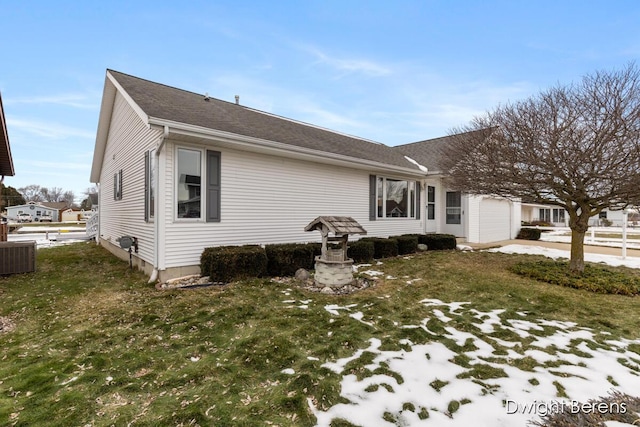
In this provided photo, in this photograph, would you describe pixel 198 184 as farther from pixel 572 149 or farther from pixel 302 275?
pixel 572 149

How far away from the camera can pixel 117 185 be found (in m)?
9.91

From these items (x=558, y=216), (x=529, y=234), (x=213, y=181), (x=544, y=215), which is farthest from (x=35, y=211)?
(x=558, y=216)

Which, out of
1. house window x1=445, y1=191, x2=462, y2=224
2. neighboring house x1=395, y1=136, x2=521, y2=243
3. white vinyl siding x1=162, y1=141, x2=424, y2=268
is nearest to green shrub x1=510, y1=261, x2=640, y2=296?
white vinyl siding x1=162, y1=141, x2=424, y2=268

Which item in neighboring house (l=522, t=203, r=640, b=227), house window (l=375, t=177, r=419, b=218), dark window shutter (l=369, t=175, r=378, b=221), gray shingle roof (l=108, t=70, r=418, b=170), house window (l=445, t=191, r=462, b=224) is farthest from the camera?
neighboring house (l=522, t=203, r=640, b=227)

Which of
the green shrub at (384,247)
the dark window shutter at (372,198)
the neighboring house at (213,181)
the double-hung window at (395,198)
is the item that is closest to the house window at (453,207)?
the neighboring house at (213,181)

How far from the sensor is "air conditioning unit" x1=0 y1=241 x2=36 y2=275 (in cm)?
708

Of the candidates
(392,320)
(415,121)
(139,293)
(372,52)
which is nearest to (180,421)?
(392,320)

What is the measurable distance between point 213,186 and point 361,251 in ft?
13.8

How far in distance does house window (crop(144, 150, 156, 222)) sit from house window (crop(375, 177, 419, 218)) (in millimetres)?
6837

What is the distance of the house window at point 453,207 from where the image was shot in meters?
13.0

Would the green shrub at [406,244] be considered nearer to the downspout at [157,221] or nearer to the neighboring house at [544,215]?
the downspout at [157,221]

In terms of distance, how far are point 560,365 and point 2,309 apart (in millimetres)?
7658

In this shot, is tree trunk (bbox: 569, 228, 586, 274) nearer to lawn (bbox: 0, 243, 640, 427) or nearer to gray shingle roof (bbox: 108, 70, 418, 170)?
lawn (bbox: 0, 243, 640, 427)

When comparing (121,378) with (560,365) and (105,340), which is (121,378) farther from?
(560,365)
